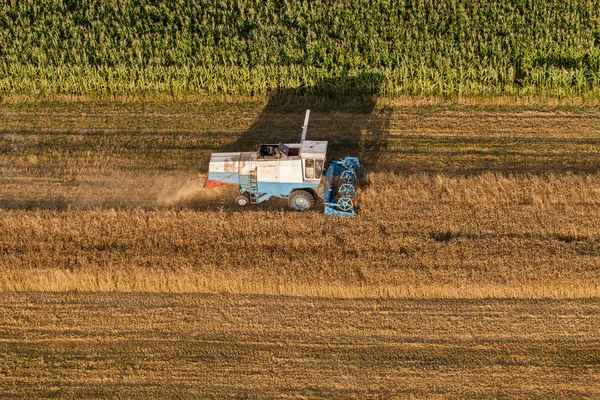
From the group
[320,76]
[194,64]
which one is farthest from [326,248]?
[194,64]

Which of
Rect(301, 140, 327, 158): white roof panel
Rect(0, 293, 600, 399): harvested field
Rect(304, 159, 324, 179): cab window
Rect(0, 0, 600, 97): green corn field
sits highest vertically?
Rect(0, 0, 600, 97): green corn field

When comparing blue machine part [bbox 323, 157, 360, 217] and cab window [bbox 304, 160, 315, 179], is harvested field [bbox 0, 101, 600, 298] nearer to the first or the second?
blue machine part [bbox 323, 157, 360, 217]

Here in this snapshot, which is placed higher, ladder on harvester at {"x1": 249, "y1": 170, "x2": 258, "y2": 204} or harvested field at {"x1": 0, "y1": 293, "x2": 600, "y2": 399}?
ladder on harvester at {"x1": 249, "y1": 170, "x2": 258, "y2": 204}

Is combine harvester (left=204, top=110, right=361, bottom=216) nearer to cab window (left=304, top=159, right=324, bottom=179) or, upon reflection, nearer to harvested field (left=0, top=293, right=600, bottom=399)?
cab window (left=304, top=159, right=324, bottom=179)

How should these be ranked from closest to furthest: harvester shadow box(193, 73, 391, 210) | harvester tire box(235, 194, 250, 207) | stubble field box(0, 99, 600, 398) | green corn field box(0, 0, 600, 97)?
1. stubble field box(0, 99, 600, 398)
2. harvester tire box(235, 194, 250, 207)
3. harvester shadow box(193, 73, 391, 210)
4. green corn field box(0, 0, 600, 97)

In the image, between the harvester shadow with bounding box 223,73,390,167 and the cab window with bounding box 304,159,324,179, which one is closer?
the cab window with bounding box 304,159,324,179

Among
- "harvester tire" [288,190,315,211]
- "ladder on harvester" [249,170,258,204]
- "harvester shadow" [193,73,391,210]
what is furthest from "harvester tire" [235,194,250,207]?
"harvester shadow" [193,73,391,210]

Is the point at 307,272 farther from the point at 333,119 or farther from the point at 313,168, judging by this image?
the point at 333,119

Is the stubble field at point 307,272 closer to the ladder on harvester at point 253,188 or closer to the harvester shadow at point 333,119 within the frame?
the harvester shadow at point 333,119

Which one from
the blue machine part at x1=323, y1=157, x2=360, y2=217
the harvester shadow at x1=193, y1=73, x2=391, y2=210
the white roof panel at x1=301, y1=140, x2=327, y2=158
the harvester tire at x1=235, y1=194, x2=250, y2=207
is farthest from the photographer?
the harvester shadow at x1=193, y1=73, x2=391, y2=210

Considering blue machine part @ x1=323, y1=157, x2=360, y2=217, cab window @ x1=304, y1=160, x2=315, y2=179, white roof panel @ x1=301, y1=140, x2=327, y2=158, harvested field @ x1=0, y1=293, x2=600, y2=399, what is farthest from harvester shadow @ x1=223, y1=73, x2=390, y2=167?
harvested field @ x1=0, y1=293, x2=600, y2=399
